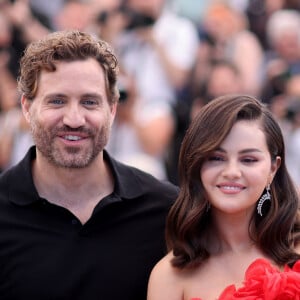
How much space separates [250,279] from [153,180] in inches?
33.1

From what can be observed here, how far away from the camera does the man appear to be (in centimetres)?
295

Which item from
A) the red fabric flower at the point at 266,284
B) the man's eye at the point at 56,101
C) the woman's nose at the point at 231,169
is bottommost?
the red fabric flower at the point at 266,284

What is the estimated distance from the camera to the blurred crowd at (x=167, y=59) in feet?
18.5

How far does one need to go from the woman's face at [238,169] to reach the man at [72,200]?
1.58 feet

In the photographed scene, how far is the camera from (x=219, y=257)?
9.26 ft

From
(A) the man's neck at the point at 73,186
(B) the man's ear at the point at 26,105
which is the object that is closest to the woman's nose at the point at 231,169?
(A) the man's neck at the point at 73,186

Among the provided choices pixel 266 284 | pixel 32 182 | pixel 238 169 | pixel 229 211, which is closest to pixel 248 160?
pixel 238 169

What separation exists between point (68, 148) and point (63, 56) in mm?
378

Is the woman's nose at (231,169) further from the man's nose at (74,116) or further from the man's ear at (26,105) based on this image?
the man's ear at (26,105)

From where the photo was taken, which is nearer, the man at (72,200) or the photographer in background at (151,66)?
the man at (72,200)

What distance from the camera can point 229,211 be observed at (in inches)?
108

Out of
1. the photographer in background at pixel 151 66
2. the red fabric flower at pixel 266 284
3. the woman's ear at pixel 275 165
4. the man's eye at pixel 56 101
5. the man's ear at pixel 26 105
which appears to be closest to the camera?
the red fabric flower at pixel 266 284

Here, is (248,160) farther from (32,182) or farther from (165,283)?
(32,182)

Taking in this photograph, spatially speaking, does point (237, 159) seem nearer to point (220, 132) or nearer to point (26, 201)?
point (220, 132)
